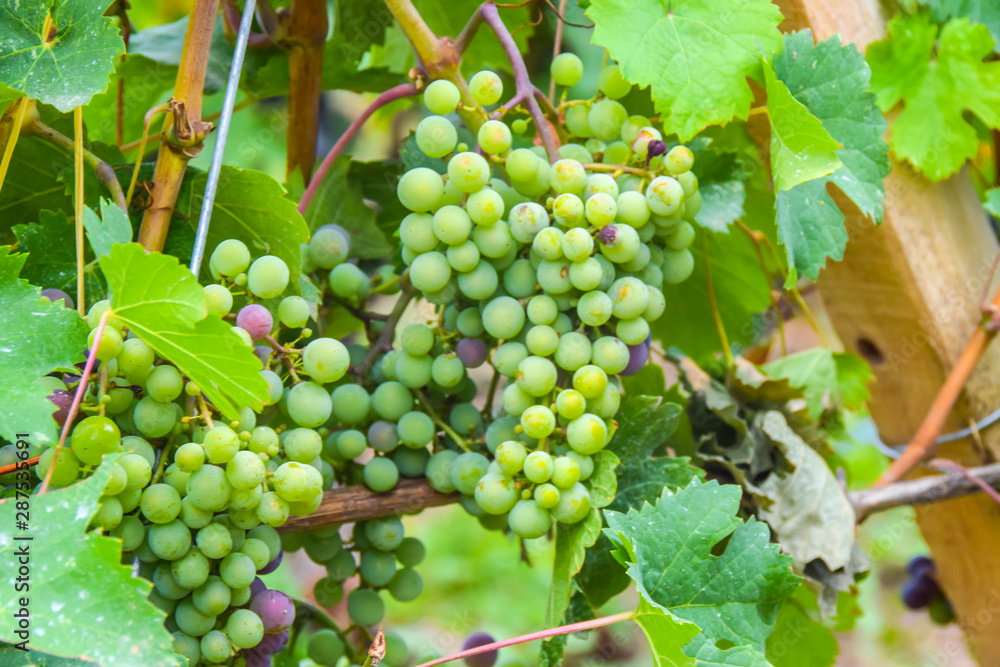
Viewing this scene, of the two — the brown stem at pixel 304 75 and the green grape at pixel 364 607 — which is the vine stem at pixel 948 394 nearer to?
the green grape at pixel 364 607

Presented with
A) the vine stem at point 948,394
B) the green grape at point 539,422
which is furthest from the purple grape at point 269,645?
the vine stem at point 948,394

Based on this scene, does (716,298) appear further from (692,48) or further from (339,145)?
(339,145)

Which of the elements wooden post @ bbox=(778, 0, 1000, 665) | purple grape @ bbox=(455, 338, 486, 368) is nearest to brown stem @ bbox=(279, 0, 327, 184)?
purple grape @ bbox=(455, 338, 486, 368)

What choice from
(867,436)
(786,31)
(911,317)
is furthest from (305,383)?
(867,436)

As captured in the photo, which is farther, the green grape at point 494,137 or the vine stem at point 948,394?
the vine stem at point 948,394

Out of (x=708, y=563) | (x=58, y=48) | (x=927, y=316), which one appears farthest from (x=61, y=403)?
(x=927, y=316)

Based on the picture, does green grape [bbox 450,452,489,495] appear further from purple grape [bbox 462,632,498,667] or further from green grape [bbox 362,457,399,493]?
purple grape [bbox 462,632,498,667]

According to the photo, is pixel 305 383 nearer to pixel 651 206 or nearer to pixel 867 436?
pixel 651 206
